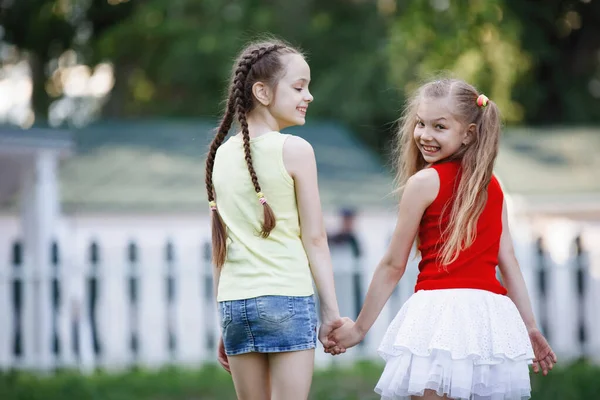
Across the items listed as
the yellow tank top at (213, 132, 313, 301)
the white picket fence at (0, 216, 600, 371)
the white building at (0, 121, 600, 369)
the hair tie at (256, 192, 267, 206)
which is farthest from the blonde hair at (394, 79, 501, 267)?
the white picket fence at (0, 216, 600, 371)

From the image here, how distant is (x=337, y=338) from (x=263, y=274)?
22.7 inches

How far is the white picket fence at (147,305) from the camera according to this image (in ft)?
31.0

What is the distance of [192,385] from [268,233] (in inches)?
202

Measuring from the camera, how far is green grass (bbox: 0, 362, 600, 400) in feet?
25.6

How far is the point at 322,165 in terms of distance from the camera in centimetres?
1772

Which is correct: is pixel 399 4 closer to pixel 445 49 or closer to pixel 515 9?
pixel 515 9

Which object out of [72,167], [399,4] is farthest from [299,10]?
[72,167]

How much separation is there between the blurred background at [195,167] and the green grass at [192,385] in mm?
29

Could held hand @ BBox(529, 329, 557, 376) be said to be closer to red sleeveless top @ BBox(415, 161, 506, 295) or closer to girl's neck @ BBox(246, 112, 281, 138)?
red sleeveless top @ BBox(415, 161, 506, 295)

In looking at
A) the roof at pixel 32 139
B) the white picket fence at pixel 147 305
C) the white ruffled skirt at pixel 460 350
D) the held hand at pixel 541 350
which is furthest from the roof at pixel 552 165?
the white ruffled skirt at pixel 460 350

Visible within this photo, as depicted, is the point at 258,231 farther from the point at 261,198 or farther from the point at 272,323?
the point at 272,323

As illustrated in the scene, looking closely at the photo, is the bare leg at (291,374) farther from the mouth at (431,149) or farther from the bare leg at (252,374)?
the mouth at (431,149)

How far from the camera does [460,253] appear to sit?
3.64 meters

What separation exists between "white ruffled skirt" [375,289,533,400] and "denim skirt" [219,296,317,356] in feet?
1.21
